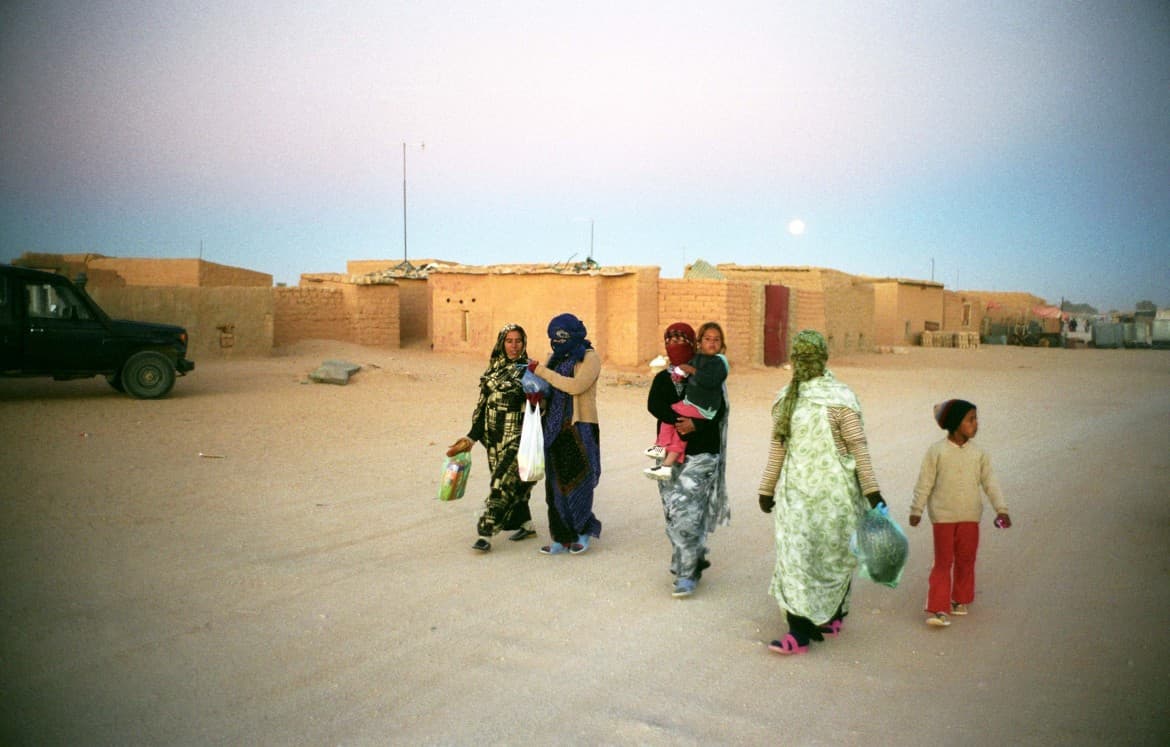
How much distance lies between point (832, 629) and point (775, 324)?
17.7 meters

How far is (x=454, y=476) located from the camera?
528cm

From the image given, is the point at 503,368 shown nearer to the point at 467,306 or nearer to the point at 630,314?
the point at 630,314

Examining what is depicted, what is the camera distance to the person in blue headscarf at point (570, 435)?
518cm

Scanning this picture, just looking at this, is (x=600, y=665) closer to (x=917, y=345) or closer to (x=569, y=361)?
(x=569, y=361)

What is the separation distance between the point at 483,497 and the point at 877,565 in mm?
3907

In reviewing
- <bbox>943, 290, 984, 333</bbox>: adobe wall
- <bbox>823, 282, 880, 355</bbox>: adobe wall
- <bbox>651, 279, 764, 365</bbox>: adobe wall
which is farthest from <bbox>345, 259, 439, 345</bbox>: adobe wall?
<bbox>943, 290, 984, 333</bbox>: adobe wall

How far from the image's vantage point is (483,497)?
22.6 ft

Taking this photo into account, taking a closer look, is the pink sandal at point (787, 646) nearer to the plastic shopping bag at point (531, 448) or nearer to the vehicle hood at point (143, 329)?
the plastic shopping bag at point (531, 448)

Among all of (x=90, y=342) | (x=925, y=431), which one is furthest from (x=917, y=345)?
(x=90, y=342)

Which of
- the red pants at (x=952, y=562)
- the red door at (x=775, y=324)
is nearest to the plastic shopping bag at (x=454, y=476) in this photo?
the red pants at (x=952, y=562)

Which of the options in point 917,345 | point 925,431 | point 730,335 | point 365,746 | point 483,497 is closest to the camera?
point 365,746

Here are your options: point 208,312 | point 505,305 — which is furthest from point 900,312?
point 208,312

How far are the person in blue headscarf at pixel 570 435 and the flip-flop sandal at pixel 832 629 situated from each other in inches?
69.7

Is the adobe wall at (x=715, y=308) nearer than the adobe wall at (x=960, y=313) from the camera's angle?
Yes
